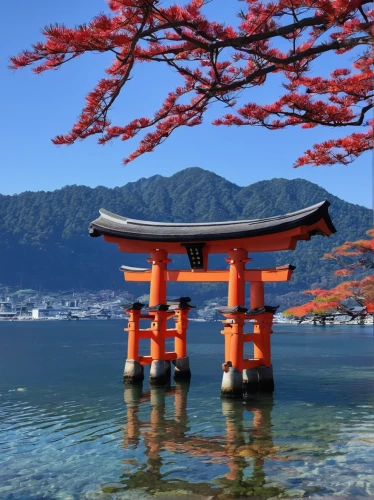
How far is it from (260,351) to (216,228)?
3803 mm

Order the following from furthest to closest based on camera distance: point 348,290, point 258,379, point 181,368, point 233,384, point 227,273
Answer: point 181,368 < point 258,379 < point 227,273 < point 233,384 < point 348,290

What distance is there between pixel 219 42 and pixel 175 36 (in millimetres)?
863

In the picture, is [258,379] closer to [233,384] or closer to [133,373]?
[233,384]

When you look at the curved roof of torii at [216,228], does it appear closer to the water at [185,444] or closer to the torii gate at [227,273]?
the torii gate at [227,273]

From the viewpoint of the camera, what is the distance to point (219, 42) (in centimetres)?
505

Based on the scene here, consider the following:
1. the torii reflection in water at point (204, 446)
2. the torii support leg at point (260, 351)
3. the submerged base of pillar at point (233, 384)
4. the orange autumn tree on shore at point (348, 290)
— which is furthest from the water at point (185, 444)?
the orange autumn tree on shore at point (348, 290)

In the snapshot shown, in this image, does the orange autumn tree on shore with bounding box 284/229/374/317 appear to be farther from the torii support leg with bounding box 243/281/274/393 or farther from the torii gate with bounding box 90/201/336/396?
the torii support leg with bounding box 243/281/274/393

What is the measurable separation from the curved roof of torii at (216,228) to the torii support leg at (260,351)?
2.11m

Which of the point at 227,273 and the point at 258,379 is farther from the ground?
the point at 227,273

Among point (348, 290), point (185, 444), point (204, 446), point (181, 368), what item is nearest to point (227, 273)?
point (181, 368)

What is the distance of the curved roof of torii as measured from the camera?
14.6 meters

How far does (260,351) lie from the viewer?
53.8ft

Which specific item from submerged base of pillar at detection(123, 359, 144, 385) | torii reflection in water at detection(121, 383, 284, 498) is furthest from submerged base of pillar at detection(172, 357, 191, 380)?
torii reflection in water at detection(121, 383, 284, 498)

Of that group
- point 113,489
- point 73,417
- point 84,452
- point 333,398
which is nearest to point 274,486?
point 113,489
